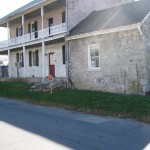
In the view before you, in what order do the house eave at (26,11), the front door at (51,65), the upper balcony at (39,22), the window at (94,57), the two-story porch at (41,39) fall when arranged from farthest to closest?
the front door at (51,65) < the two-story porch at (41,39) < the house eave at (26,11) < the upper balcony at (39,22) < the window at (94,57)

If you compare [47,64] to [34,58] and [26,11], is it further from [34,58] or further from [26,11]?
[26,11]

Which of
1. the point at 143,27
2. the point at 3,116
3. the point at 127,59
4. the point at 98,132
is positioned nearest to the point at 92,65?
the point at 127,59

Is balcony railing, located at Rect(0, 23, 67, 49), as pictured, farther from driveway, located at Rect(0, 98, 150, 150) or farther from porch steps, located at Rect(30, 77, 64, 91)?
driveway, located at Rect(0, 98, 150, 150)

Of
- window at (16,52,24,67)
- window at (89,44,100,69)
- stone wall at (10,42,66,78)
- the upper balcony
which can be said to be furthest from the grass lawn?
window at (16,52,24,67)

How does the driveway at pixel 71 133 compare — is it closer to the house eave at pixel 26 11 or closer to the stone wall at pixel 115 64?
the stone wall at pixel 115 64

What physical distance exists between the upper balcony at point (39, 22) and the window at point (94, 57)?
3.49m

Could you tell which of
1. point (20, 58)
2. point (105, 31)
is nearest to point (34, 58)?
point (20, 58)

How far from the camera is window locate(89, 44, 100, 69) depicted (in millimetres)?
19931

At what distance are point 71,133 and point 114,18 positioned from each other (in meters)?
12.5

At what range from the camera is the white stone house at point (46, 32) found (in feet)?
78.1

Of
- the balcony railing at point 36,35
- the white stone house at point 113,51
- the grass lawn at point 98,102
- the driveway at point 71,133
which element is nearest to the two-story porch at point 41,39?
the balcony railing at point 36,35

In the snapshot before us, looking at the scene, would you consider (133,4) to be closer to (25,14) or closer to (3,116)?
(25,14)

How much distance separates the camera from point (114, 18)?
20156 millimetres

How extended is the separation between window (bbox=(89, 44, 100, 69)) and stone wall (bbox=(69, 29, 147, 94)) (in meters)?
0.31
